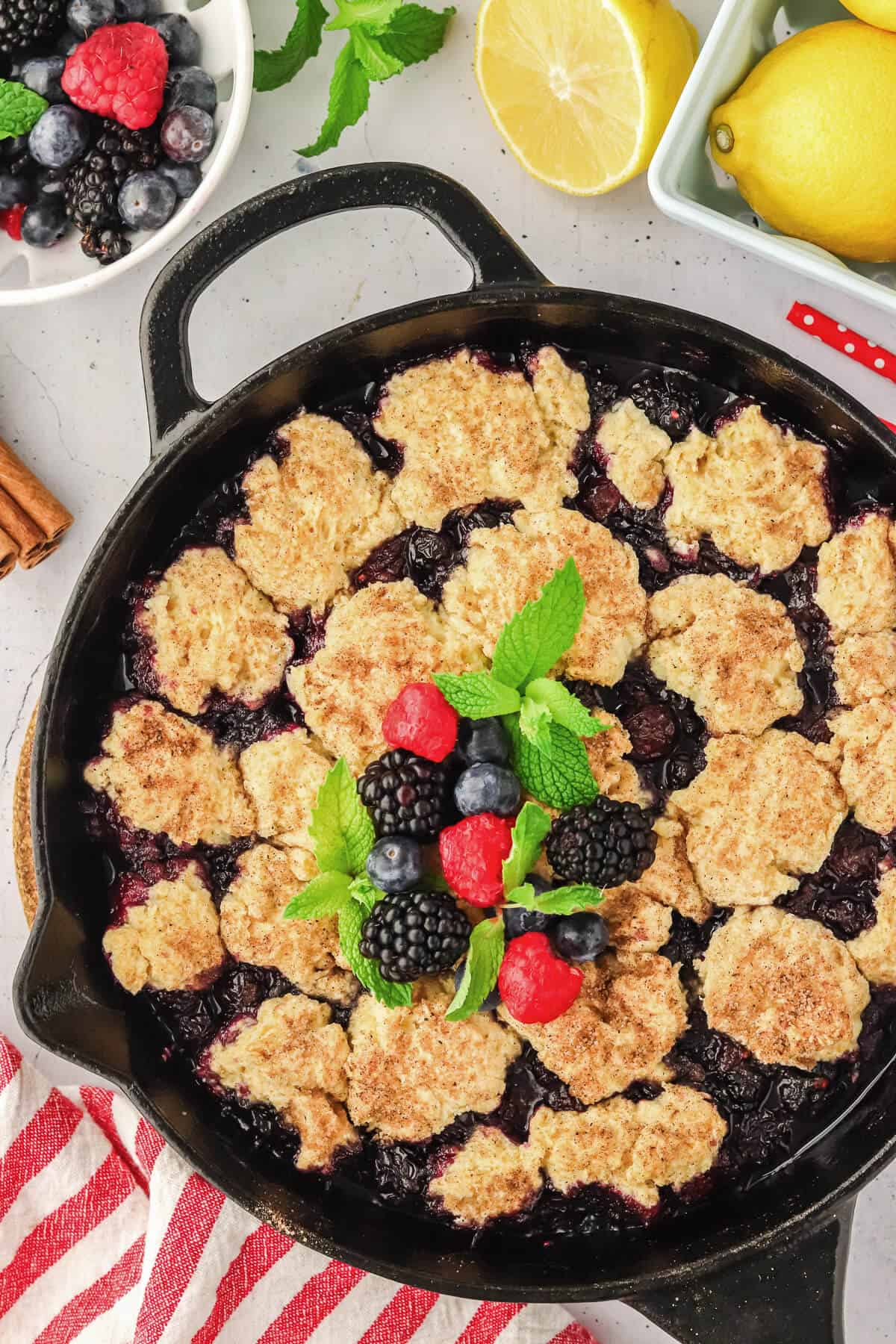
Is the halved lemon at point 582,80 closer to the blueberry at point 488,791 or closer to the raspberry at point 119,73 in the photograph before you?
the raspberry at point 119,73

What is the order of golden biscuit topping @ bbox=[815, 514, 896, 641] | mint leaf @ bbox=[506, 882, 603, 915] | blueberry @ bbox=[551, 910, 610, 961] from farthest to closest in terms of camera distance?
golden biscuit topping @ bbox=[815, 514, 896, 641] → blueberry @ bbox=[551, 910, 610, 961] → mint leaf @ bbox=[506, 882, 603, 915]

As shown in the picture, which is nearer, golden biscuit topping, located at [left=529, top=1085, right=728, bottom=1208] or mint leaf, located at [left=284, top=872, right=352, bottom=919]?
mint leaf, located at [left=284, top=872, right=352, bottom=919]

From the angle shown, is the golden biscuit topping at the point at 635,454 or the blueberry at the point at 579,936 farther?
the golden biscuit topping at the point at 635,454

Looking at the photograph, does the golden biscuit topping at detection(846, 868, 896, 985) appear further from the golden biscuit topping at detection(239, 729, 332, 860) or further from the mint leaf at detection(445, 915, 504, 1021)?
the golden biscuit topping at detection(239, 729, 332, 860)

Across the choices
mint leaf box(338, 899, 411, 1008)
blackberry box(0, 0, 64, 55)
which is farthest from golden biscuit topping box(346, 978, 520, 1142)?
blackberry box(0, 0, 64, 55)

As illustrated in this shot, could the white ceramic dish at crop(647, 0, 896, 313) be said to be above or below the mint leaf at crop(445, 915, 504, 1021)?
above

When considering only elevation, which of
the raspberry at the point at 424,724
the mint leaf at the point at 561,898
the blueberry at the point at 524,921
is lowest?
the blueberry at the point at 524,921

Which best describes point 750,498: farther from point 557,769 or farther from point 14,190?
point 14,190

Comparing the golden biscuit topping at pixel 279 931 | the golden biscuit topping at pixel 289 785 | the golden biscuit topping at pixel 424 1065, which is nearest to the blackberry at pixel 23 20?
the golden biscuit topping at pixel 289 785
